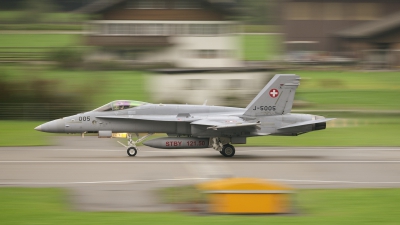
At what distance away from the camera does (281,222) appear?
1388 centimetres

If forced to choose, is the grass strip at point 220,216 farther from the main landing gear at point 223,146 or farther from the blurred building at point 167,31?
the blurred building at point 167,31

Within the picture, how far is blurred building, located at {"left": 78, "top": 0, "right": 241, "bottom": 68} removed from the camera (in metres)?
67.4

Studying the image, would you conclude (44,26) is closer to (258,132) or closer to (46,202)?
(258,132)

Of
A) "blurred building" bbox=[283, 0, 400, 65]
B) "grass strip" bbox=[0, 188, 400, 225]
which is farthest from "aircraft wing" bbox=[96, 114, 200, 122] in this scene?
"blurred building" bbox=[283, 0, 400, 65]

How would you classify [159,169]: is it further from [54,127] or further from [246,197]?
[246,197]

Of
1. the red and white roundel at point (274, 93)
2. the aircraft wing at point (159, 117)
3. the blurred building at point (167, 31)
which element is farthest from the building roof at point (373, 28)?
the aircraft wing at point (159, 117)

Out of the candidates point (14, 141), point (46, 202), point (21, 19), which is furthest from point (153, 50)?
point (46, 202)

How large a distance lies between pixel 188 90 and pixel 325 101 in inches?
474

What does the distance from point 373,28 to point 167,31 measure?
26019 mm

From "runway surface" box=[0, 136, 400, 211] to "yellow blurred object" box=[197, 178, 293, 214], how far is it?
1.61 meters

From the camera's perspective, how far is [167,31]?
234 ft

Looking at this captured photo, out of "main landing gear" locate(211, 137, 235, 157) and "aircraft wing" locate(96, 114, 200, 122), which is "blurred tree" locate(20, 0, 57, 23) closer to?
"aircraft wing" locate(96, 114, 200, 122)

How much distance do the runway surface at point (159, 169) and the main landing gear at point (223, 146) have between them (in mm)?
341

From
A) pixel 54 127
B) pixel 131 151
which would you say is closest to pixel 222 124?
pixel 131 151
